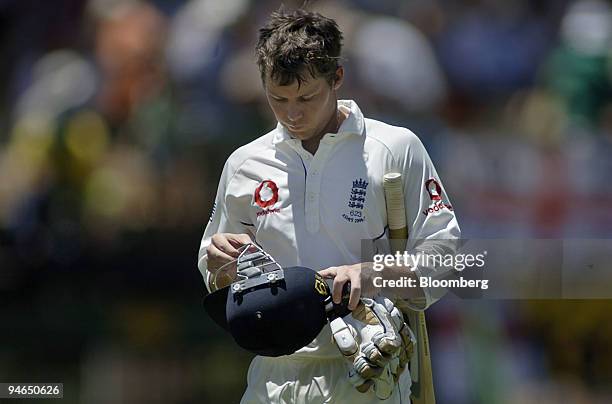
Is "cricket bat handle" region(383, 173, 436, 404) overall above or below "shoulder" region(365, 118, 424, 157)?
below

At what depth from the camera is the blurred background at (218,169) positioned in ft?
19.1

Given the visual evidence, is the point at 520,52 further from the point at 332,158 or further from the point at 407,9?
the point at 332,158

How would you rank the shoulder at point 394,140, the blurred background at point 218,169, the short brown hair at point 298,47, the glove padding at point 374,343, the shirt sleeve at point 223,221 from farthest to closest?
the blurred background at point 218,169 < the shirt sleeve at point 223,221 < the shoulder at point 394,140 < the short brown hair at point 298,47 < the glove padding at point 374,343

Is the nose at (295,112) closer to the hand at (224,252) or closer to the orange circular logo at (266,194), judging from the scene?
the orange circular logo at (266,194)

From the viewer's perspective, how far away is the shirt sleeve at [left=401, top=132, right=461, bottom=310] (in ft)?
10.6

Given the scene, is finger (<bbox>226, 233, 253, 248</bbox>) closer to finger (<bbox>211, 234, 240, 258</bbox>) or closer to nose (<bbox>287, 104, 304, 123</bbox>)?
finger (<bbox>211, 234, 240, 258</bbox>)

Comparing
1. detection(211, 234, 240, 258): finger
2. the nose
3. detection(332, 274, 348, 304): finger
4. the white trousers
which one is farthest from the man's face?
the white trousers

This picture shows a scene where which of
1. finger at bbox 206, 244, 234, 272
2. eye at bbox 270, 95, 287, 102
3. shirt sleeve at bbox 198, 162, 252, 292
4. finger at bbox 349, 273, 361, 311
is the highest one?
eye at bbox 270, 95, 287, 102

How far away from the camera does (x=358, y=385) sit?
3.09 m

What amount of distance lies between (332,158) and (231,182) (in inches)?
12.7

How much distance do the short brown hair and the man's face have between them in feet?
0.06

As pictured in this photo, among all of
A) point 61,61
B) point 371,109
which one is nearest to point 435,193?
point 371,109

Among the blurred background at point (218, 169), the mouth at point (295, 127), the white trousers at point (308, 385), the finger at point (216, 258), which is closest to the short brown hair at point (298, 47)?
the mouth at point (295, 127)

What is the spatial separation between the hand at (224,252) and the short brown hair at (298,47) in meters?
0.46
